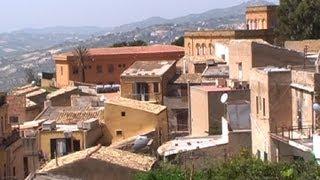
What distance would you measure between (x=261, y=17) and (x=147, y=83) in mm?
26411

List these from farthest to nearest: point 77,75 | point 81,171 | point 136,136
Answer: point 77,75 → point 136,136 → point 81,171

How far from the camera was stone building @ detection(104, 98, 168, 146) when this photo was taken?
37.5 m

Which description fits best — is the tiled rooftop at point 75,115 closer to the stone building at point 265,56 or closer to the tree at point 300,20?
the stone building at point 265,56

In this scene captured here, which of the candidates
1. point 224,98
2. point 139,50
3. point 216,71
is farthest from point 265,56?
point 139,50

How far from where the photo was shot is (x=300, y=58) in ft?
102

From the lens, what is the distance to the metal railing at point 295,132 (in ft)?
75.4

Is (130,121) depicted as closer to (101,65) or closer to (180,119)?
(180,119)

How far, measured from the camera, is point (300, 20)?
2196 inches

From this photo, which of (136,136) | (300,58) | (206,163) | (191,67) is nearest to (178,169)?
(206,163)

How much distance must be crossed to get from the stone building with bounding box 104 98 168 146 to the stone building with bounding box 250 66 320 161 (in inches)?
478

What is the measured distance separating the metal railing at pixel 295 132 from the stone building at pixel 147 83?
80.8ft

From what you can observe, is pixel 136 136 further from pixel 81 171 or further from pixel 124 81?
pixel 124 81

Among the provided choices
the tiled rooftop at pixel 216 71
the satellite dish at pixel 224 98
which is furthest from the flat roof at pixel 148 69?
the satellite dish at pixel 224 98

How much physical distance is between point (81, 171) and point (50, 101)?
2822cm
